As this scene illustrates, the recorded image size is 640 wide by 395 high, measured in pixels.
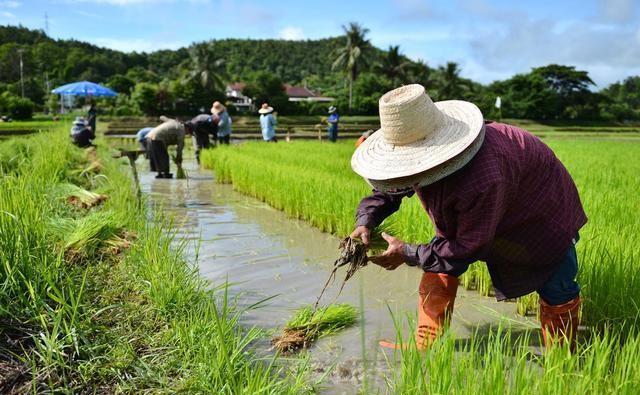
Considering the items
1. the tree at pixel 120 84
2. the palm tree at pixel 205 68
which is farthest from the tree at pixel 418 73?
the tree at pixel 120 84

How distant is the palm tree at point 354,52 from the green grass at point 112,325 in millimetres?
43035

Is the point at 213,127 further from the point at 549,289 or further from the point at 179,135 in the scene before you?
the point at 549,289

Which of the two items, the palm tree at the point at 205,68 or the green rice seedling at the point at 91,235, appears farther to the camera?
the palm tree at the point at 205,68

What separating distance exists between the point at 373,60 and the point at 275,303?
4584 cm

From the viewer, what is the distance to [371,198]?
6.89ft

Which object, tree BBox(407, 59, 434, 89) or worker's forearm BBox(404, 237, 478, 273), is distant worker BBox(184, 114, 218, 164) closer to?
worker's forearm BBox(404, 237, 478, 273)

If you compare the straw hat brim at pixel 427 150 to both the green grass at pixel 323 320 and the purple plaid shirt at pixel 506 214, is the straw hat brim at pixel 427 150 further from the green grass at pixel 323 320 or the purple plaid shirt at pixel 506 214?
the green grass at pixel 323 320

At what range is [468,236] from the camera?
167 centimetres

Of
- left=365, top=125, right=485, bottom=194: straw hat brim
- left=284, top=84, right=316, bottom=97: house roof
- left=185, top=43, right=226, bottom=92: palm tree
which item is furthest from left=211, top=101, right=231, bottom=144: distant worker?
left=284, top=84, right=316, bottom=97: house roof

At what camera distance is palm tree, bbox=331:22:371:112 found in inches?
1757

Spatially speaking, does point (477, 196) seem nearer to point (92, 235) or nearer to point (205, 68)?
point (92, 235)

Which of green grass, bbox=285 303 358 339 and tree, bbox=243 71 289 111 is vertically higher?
A: tree, bbox=243 71 289 111

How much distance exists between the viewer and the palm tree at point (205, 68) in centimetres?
4359

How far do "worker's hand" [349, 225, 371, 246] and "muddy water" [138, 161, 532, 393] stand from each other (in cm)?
19
